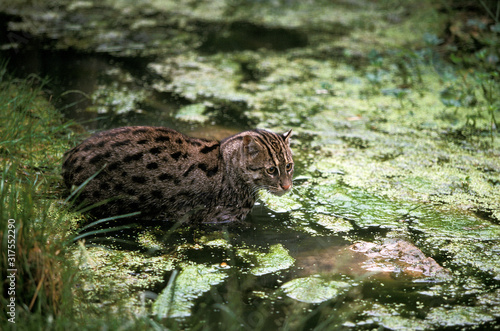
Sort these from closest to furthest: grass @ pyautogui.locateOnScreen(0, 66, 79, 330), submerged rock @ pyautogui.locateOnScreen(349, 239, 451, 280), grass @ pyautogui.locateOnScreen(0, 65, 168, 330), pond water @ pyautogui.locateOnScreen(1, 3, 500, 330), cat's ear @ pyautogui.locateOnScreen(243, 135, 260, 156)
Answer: grass @ pyautogui.locateOnScreen(0, 65, 168, 330), grass @ pyautogui.locateOnScreen(0, 66, 79, 330), pond water @ pyautogui.locateOnScreen(1, 3, 500, 330), submerged rock @ pyautogui.locateOnScreen(349, 239, 451, 280), cat's ear @ pyautogui.locateOnScreen(243, 135, 260, 156)

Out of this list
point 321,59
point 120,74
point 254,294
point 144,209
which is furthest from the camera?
point 321,59

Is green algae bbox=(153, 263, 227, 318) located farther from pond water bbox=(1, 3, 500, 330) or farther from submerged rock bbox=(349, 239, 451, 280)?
submerged rock bbox=(349, 239, 451, 280)

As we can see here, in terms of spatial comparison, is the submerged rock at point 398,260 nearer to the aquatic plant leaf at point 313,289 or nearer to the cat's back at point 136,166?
the aquatic plant leaf at point 313,289

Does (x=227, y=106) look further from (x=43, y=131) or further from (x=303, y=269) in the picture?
(x=303, y=269)

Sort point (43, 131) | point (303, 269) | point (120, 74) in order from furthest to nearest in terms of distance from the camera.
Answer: point (120, 74) < point (43, 131) < point (303, 269)

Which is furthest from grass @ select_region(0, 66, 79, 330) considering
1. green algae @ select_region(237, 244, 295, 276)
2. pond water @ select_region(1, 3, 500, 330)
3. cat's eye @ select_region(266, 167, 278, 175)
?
cat's eye @ select_region(266, 167, 278, 175)

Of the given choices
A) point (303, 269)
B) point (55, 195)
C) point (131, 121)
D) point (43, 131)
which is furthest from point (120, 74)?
point (303, 269)

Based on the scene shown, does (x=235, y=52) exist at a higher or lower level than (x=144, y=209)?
higher

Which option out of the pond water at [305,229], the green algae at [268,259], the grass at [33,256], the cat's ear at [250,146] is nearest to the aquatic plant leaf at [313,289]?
the pond water at [305,229]
